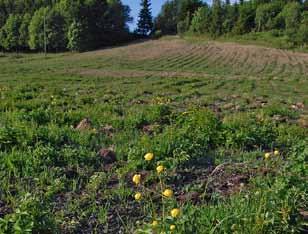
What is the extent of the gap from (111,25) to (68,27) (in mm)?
10102

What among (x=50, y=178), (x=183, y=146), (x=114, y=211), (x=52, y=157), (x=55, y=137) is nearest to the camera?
(x=114, y=211)

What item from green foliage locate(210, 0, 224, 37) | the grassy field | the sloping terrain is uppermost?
green foliage locate(210, 0, 224, 37)

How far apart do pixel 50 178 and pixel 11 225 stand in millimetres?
1491

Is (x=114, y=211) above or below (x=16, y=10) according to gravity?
below

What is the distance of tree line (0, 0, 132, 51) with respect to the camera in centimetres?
7481

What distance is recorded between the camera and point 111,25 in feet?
275

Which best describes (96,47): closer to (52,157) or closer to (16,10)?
(16,10)

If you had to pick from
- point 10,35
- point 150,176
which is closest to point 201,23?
point 10,35

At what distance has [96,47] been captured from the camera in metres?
75.1

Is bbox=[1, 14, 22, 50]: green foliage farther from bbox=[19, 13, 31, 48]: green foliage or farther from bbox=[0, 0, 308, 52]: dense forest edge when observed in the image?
bbox=[19, 13, 31, 48]: green foliage

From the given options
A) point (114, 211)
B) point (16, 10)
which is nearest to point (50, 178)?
point (114, 211)

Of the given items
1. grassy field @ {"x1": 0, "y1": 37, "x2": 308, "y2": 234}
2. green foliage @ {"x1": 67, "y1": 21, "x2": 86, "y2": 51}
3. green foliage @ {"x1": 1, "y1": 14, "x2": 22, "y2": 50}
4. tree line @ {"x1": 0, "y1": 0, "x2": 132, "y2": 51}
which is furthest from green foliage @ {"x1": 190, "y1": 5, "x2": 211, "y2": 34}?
grassy field @ {"x1": 0, "y1": 37, "x2": 308, "y2": 234}

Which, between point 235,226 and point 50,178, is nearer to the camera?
point 235,226

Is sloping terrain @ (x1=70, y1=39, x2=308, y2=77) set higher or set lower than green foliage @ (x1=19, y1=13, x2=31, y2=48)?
lower
